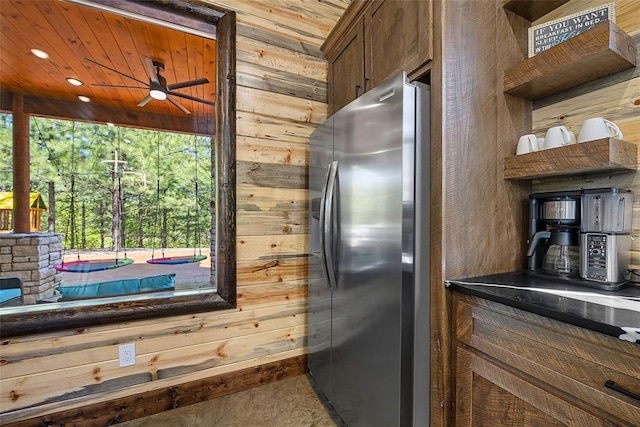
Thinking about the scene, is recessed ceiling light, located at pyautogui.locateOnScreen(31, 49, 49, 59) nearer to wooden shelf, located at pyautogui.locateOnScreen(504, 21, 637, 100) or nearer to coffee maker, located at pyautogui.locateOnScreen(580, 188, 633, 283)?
wooden shelf, located at pyautogui.locateOnScreen(504, 21, 637, 100)

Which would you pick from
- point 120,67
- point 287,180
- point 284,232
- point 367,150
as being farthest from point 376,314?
point 120,67

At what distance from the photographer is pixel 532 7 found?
4.51 ft

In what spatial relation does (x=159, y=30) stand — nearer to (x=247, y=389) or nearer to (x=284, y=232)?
(x=284, y=232)

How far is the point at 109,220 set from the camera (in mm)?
1845

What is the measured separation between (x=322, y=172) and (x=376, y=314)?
2.88ft

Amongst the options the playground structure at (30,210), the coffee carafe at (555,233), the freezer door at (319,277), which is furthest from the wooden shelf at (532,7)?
the playground structure at (30,210)

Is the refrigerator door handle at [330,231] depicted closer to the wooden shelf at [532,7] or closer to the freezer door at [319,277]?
the freezer door at [319,277]

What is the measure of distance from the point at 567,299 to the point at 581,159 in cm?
54

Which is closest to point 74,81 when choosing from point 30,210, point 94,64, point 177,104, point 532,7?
point 94,64

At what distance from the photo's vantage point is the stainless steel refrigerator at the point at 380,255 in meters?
1.18

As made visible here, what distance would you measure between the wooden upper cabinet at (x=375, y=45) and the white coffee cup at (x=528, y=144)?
1.81 feet

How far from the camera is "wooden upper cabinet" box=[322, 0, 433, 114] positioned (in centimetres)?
130

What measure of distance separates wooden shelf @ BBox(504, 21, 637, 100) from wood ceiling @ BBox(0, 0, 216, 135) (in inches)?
68.9

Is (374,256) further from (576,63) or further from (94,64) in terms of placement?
(94,64)
